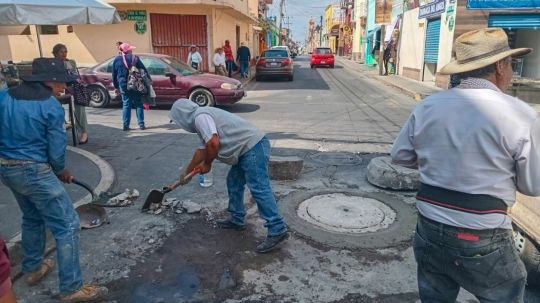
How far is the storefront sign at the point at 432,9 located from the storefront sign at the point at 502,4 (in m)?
1.65

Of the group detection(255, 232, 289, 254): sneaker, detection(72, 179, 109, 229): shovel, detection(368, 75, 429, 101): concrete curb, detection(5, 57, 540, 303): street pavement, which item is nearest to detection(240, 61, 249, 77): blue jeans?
detection(368, 75, 429, 101): concrete curb

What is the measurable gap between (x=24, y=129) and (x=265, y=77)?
1815 centimetres

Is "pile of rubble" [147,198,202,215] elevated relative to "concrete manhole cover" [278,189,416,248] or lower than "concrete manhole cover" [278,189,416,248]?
elevated

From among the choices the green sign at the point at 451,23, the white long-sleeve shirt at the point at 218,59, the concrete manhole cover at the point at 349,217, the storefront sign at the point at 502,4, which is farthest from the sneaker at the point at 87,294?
the storefront sign at the point at 502,4

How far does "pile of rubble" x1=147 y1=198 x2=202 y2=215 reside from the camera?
4.50 meters

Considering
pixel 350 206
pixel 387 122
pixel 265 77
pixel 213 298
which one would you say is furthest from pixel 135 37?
pixel 213 298

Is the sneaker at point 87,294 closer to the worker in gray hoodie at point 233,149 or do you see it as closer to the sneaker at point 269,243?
the worker in gray hoodie at point 233,149

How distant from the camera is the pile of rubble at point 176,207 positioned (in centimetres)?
450

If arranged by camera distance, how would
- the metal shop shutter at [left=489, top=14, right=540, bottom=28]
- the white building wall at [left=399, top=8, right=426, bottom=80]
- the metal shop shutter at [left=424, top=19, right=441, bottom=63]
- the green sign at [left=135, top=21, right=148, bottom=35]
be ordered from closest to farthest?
the metal shop shutter at [left=489, top=14, right=540, bottom=28], the green sign at [left=135, top=21, right=148, bottom=35], the metal shop shutter at [left=424, top=19, right=441, bottom=63], the white building wall at [left=399, top=8, right=426, bottom=80]

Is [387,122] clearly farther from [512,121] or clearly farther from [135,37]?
[135,37]

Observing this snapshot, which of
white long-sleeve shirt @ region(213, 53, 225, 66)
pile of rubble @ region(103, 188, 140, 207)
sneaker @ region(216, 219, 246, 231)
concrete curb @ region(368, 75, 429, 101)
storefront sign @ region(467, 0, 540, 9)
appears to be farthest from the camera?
white long-sleeve shirt @ region(213, 53, 225, 66)

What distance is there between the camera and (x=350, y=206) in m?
4.64

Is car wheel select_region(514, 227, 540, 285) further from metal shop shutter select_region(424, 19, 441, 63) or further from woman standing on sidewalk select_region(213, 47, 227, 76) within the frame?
metal shop shutter select_region(424, 19, 441, 63)

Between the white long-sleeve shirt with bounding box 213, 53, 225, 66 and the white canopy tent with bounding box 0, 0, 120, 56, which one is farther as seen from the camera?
the white long-sleeve shirt with bounding box 213, 53, 225, 66
